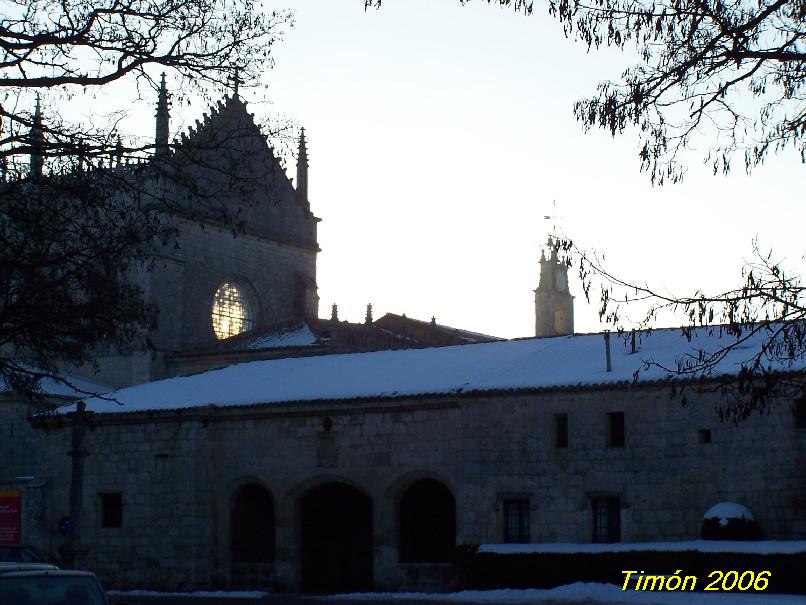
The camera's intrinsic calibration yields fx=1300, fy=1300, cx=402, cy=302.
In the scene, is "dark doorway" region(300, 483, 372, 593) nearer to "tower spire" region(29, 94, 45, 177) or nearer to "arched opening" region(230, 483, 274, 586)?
"arched opening" region(230, 483, 274, 586)

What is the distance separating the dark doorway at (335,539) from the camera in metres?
32.6

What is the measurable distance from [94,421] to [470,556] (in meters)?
12.2

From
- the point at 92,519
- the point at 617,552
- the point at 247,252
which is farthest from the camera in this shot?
the point at 247,252

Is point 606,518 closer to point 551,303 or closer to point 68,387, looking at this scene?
point 68,387

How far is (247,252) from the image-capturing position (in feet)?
Answer: 176

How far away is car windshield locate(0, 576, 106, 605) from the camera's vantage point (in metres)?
12.1

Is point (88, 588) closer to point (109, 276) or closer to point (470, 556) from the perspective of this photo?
point (109, 276)

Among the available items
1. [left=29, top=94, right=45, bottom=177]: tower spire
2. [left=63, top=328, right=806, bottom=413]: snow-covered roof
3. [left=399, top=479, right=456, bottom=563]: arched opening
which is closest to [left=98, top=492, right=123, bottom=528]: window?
[left=63, top=328, right=806, bottom=413]: snow-covered roof

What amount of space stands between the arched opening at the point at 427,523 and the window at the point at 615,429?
4669 mm

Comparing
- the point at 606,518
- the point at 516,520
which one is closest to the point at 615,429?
the point at 606,518

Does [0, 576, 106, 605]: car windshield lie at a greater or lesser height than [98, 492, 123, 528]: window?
lesser

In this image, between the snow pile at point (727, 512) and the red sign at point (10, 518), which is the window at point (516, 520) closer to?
the snow pile at point (727, 512)

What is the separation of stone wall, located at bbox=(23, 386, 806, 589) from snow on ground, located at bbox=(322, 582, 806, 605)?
2067 mm

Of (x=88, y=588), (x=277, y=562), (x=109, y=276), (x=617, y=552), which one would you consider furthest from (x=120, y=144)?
(x=277, y=562)
